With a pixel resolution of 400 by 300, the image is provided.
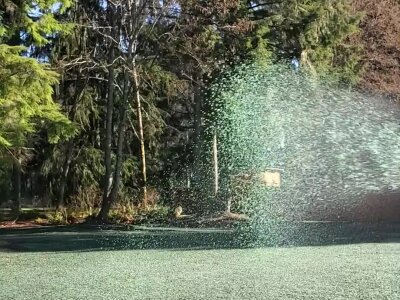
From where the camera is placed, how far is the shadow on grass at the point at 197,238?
41.5ft

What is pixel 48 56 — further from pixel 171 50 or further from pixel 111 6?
pixel 171 50

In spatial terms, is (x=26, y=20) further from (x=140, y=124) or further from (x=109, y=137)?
(x=140, y=124)

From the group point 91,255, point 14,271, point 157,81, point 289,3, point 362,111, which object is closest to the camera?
point 14,271

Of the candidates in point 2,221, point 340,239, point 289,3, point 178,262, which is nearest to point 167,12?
point 289,3

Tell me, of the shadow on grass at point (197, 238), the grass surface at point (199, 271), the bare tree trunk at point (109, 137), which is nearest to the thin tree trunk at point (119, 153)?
the bare tree trunk at point (109, 137)

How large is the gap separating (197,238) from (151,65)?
10.7 m

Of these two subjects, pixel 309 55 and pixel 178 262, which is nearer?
pixel 178 262

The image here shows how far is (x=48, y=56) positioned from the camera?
2341cm

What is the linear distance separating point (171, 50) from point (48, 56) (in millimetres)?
4963

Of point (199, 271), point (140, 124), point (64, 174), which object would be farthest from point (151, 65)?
point (199, 271)

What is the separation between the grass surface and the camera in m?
6.96

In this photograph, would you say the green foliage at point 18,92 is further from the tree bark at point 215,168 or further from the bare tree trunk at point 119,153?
the tree bark at point 215,168

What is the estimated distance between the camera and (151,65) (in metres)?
23.4

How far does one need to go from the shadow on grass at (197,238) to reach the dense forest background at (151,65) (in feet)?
12.9
